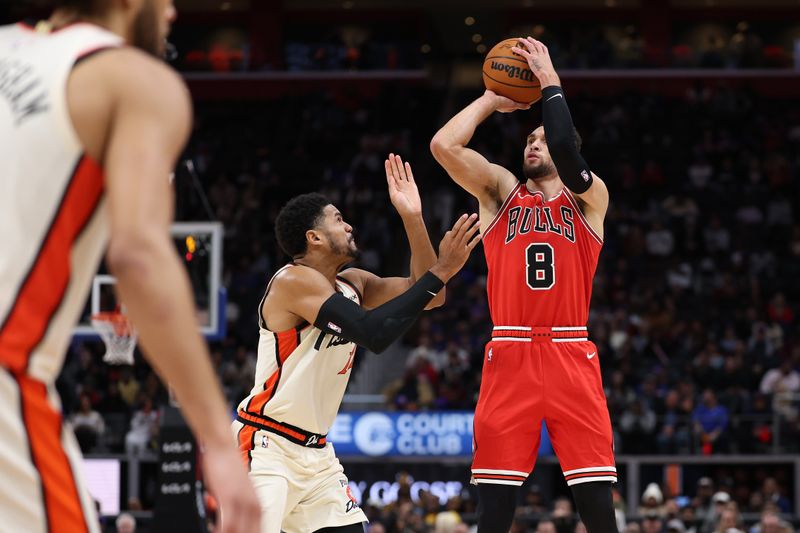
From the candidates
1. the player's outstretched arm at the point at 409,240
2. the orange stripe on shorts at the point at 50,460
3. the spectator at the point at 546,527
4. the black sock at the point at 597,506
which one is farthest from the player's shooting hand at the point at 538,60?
the spectator at the point at 546,527

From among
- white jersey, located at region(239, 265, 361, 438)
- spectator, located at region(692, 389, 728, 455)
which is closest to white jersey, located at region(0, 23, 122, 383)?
white jersey, located at region(239, 265, 361, 438)

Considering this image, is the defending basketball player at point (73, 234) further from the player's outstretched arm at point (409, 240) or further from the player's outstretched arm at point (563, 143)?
the player's outstretched arm at point (563, 143)

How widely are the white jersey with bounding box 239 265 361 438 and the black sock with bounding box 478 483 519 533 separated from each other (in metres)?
0.86

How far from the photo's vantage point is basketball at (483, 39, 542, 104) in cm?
649

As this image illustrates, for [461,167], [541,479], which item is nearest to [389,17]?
[541,479]

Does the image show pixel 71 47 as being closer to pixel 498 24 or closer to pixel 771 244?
pixel 771 244

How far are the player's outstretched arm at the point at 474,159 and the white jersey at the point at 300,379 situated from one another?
1.05 m

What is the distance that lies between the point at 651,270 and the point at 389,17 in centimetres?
1158

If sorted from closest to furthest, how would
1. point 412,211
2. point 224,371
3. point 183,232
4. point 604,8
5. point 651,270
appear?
point 412,211, point 183,232, point 224,371, point 651,270, point 604,8

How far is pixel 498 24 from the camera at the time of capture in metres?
32.2

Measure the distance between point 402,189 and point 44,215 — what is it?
3817 millimetres

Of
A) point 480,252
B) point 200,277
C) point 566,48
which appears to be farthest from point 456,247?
point 566,48

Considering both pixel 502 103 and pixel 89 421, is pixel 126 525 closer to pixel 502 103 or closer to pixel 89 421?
pixel 89 421

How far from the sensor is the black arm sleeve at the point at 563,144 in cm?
602
